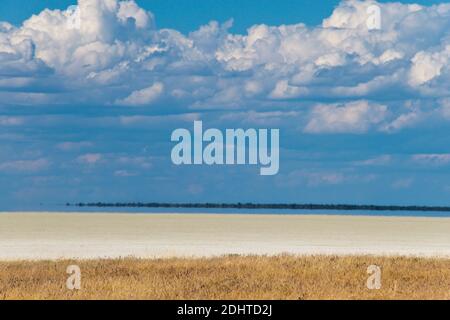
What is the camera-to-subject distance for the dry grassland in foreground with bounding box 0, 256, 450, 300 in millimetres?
28219

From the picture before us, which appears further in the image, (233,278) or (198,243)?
(198,243)

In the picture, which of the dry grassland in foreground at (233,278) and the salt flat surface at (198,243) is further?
the salt flat surface at (198,243)

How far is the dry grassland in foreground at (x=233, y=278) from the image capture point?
28.2m

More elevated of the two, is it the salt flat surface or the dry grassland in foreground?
the salt flat surface

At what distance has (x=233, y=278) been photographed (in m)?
33.1

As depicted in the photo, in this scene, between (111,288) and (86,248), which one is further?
(86,248)

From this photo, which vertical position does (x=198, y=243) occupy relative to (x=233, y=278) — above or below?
above

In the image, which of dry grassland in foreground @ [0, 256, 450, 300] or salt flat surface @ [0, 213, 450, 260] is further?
salt flat surface @ [0, 213, 450, 260]

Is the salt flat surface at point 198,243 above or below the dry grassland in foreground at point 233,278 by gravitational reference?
above
